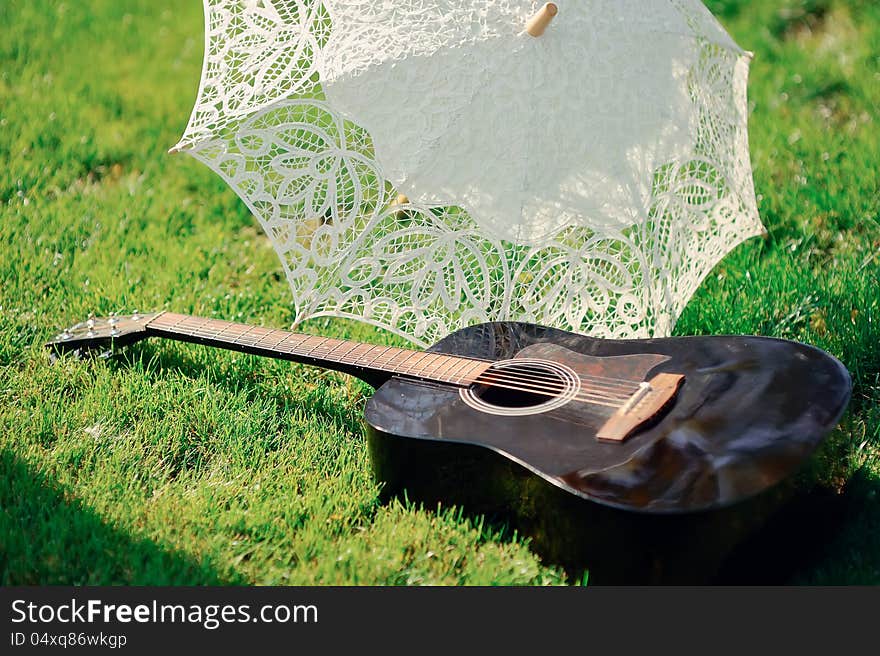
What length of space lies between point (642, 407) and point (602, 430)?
14 cm

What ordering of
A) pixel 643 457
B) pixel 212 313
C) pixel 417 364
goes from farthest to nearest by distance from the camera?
pixel 212 313 → pixel 417 364 → pixel 643 457

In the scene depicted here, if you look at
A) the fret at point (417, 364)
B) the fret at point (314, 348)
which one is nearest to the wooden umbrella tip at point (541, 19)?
the fret at point (417, 364)

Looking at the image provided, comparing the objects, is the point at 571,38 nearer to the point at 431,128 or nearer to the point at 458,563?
the point at 431,128

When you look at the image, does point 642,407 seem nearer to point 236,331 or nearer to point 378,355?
point 378,355

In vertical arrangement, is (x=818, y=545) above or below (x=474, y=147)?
below

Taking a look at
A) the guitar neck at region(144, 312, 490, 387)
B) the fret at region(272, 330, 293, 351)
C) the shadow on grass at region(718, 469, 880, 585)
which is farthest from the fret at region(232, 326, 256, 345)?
the shadow on grass at region(718, 469, 880, 585)

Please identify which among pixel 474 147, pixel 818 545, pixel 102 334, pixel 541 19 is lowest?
pixel 818 545

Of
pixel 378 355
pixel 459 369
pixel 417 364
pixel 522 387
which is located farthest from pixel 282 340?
pixel 522 387

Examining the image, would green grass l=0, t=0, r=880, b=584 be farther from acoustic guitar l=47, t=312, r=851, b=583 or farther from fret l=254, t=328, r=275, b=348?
fret l=254, t=328, r=275, b=348

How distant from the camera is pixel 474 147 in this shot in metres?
2.84

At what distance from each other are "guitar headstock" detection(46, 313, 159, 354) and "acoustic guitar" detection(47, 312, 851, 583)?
299mm

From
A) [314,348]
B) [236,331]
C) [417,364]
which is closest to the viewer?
[417,364]

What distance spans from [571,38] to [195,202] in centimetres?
226

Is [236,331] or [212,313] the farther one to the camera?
[212,313]
